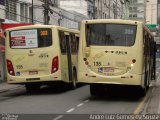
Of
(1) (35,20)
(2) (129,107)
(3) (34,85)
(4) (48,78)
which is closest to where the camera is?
(2) (129,107)

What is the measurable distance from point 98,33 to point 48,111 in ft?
15.2

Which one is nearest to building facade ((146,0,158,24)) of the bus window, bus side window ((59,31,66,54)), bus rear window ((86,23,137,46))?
bus side window ((59,31,66,54))

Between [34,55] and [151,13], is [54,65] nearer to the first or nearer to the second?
[34,55]

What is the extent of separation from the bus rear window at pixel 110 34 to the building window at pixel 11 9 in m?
16.4

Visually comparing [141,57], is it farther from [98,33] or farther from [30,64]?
[30,64]

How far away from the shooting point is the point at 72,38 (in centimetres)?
2580

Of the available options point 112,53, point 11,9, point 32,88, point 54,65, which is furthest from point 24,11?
point 112,53

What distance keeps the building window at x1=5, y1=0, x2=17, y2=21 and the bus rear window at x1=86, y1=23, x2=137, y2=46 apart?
53.8ft

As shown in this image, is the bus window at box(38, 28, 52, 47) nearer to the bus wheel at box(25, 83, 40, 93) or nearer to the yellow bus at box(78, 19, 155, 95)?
the bus wheel at box(25, 83, 40, 93)

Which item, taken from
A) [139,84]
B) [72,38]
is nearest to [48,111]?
[139,84]

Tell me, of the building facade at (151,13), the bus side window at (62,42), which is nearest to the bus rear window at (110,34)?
the bus side window at (62,42)

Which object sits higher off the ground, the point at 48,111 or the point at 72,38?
the point at 72,38

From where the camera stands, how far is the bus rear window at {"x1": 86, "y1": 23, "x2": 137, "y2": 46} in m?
19.2

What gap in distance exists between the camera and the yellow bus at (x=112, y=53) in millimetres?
18891
